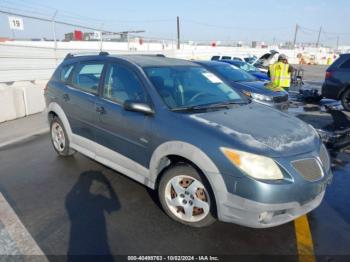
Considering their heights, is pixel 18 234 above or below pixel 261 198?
below

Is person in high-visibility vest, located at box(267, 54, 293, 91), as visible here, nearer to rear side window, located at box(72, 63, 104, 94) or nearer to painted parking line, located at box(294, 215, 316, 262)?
rear side window, located at box(72, 63, 104, 94)

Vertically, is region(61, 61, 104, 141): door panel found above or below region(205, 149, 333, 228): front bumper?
above

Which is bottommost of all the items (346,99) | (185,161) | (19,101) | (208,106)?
(346,99)

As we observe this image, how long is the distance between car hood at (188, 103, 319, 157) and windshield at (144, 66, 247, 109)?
0.35 m

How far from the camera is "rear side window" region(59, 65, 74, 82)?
16.6 feet

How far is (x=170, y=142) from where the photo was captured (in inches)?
127

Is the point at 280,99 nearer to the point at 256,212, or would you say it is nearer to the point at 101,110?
the point at 101,110

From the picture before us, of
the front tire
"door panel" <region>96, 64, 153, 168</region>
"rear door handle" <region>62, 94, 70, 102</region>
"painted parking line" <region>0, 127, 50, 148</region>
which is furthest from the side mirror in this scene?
"painted parking line" <region>0, 127, 50, 148</region>

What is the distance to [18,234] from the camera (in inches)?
124

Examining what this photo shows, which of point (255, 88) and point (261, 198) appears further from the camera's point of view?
point (255, 88)

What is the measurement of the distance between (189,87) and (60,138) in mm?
2560

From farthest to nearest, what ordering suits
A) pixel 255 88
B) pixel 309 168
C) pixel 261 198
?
pixel 255 88
pixel 309 168
pixel 261 198

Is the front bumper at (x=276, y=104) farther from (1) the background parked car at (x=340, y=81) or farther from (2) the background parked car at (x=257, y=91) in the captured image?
(1) the background parked car at (x=340, y=81)

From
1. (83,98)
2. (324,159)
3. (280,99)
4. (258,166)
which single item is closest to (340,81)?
(280,99)
